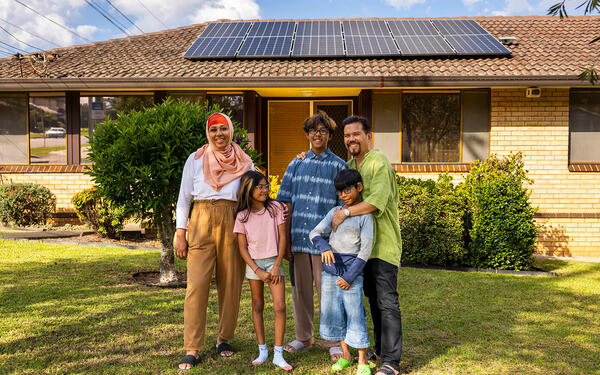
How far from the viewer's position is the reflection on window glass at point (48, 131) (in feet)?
35.2

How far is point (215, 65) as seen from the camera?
1070 centimetres

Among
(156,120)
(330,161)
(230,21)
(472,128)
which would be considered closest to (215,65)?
(230,21)

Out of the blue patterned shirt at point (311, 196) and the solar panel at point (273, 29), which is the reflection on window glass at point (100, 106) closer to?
the solar panel at point (273, 29)

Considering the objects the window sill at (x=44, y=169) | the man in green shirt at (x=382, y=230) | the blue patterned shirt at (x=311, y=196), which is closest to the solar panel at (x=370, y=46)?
the window sill at (x=44, y=169)

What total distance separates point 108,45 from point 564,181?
1186 centimetres

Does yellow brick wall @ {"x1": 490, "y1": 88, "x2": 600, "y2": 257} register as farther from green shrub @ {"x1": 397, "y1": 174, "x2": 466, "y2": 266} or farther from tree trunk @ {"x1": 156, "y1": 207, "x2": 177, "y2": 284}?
tree trunk @ {"x1": 156, "y1": 207, "x2": 177, "y2": 284}

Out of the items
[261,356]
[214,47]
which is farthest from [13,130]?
[261,356]

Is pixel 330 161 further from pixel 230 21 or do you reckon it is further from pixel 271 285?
pixel 230 21

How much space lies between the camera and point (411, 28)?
41.5 feet

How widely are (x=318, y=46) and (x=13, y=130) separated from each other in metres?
7.35

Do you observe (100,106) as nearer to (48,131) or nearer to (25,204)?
(48,131)

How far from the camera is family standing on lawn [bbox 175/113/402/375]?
365 centimetres

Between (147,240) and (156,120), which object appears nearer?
(156,120)

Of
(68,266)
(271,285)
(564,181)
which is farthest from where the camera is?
(564,181)
